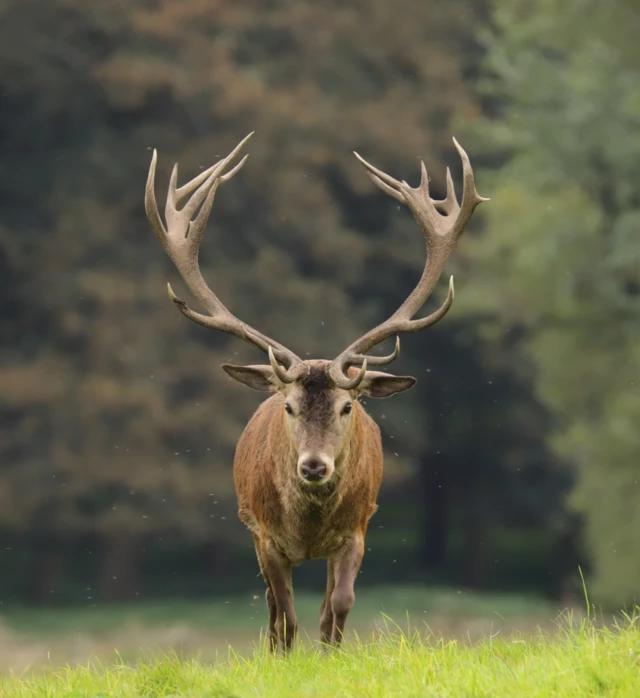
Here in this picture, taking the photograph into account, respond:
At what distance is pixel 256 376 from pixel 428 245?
1.19 metres

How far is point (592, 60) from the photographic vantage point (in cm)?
2011

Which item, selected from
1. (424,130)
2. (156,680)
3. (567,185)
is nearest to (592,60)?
(567,185)

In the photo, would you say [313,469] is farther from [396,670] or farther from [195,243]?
[195,243]

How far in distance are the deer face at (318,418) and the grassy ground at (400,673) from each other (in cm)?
81

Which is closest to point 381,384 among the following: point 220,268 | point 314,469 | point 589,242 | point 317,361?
point 317,361

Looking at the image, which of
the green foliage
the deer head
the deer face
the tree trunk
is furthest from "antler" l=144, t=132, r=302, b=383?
the tree trunk

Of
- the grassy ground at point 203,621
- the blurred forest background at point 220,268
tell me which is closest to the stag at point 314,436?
the grassy ground at point 203,621

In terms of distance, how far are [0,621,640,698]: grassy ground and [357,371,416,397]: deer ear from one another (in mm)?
1262

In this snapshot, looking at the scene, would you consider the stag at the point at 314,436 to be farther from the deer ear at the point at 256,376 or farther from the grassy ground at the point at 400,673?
the grassy ground at the point at 400,673

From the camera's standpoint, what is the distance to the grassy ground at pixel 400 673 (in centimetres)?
588

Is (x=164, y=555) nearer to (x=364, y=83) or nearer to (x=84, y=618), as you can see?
(x=84, y=618)

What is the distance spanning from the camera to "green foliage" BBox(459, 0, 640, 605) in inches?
770

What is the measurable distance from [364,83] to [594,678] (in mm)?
22401

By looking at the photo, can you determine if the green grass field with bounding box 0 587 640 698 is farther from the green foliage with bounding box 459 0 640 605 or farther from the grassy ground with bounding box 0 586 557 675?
the grassy ground with bounding box 0 586 557 675
